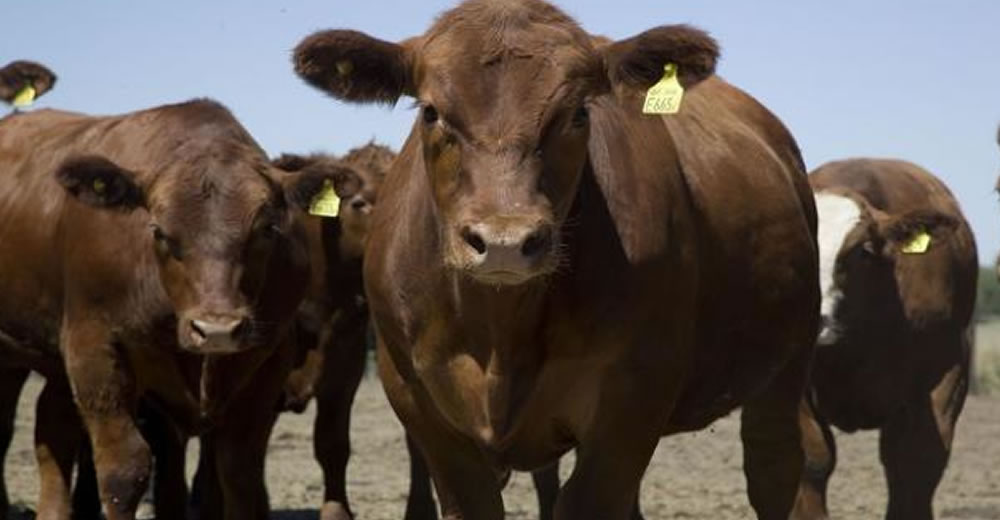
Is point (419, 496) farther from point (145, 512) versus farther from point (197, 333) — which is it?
point (197, 333)

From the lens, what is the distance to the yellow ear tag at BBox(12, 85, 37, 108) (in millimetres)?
12023

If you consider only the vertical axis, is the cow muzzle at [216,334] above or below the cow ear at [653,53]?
below

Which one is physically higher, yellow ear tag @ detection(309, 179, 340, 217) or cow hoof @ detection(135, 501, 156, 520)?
yellow ear tag @ detection(309, 179, 340, 217)

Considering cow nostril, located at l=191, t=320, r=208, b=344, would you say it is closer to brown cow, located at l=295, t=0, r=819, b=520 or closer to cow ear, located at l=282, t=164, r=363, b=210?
cow ear, located at l=282, t=164, r=363, b=210

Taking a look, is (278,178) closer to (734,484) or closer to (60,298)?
(60,298)

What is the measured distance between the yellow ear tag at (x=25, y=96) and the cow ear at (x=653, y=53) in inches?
264

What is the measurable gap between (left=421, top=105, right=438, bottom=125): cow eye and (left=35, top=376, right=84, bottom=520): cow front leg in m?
Result: 4.11

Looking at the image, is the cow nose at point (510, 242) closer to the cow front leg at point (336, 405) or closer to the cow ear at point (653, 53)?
→ the cow ear at point (653, 53)

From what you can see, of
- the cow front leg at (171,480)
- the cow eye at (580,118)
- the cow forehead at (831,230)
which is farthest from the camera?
the cow forehead at (831,230)

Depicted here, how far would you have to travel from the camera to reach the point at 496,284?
5613mm

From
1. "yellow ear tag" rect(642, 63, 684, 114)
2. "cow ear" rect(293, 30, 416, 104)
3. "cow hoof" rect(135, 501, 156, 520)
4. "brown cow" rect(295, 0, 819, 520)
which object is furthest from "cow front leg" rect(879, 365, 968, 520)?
"cow ear" rect(293, 30, 416, 104)

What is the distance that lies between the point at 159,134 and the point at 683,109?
99.3 inches

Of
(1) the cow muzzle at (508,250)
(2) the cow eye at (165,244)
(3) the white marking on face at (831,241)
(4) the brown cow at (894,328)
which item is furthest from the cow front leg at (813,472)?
(1) the cow muzzle at (508,250)

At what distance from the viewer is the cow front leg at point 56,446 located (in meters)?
9.23
